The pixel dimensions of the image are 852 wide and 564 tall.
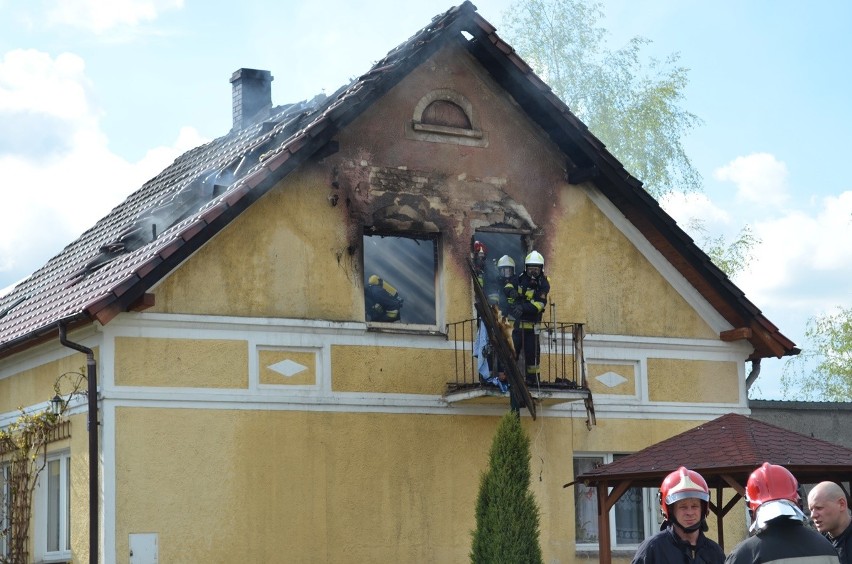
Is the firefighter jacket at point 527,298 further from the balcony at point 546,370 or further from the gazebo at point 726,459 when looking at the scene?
the gazebo at point 726,459

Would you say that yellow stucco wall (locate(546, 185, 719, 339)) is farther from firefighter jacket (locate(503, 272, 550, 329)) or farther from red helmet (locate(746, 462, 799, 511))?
red helmet (locate(746, 462, 799, 511))

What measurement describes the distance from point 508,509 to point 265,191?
4361 mm

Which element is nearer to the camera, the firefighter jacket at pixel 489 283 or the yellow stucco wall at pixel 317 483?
the yellow stucco wall at pixel 317 483

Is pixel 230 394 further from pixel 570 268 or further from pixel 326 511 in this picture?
pixel 570 268

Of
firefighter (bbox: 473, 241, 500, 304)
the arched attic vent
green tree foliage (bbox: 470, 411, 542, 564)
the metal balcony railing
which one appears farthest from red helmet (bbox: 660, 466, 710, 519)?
the arched attic vent

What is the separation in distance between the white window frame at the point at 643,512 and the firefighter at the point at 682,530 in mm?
8985

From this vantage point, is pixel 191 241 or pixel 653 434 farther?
pixel 653 434

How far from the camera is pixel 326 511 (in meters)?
15.8

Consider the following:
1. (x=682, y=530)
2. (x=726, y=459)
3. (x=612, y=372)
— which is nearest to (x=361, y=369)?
(x=612, y=372)

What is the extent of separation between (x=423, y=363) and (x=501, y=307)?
5.20 feet

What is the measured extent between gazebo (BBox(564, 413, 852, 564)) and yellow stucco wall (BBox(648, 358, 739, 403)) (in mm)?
2928

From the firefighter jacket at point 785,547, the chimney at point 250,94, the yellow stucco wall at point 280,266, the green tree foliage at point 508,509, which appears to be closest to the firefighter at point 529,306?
the green tree foliage at point 508,509

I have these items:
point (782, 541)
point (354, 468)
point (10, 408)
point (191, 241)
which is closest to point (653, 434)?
point (354, 468)

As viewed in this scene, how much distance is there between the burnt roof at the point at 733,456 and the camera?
1427cm
